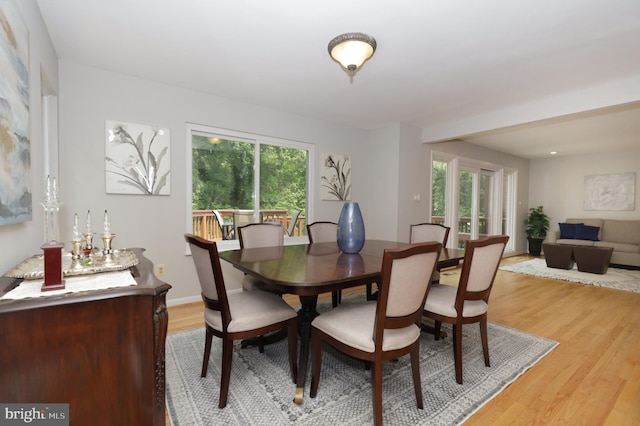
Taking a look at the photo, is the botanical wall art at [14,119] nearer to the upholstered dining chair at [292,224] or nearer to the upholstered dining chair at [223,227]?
the upholstered dining chair at [223,227]

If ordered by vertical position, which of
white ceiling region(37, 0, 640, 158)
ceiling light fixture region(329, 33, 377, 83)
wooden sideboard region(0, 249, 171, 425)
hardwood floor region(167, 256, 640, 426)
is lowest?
hardwood floor region(167, 256, 640, 426)

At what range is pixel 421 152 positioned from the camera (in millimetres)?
4695

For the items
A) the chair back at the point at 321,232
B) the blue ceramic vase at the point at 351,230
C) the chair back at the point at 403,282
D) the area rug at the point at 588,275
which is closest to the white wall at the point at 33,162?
the chair back at the point at 403,282

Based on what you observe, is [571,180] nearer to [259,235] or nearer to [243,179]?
[243,179]

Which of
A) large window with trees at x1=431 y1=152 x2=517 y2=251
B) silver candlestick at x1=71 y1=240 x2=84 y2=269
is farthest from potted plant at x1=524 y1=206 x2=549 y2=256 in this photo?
silver candlestick at x1=71 y1=240 x2=84 y2=269

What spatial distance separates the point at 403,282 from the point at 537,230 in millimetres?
7138

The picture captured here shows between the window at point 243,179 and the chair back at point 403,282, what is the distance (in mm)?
2588

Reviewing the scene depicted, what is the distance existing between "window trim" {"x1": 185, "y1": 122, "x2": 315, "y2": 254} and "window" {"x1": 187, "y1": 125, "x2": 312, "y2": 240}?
1cm

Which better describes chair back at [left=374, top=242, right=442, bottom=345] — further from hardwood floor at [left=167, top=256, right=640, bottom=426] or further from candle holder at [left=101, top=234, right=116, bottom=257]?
candle holder at [left=101, top=234, right=116, bottom=257]

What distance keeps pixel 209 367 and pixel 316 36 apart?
8.06 feet

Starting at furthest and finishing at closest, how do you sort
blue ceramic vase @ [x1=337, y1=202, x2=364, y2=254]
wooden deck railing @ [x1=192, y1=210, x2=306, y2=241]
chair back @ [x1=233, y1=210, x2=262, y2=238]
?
chair back @ [x1=233, y1=210, x2=262, y2=238], wooden deck railing @ [x1=192, y1=210, x2=306, y2=241], blue ceramic vase @ [x1=337, y1=202, x2=364, y2=254]

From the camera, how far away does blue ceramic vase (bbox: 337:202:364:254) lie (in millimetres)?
2227

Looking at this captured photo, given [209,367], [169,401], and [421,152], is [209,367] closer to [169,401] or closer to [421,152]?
[169,401]

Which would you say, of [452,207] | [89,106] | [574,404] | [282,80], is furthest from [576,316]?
[89,106]
